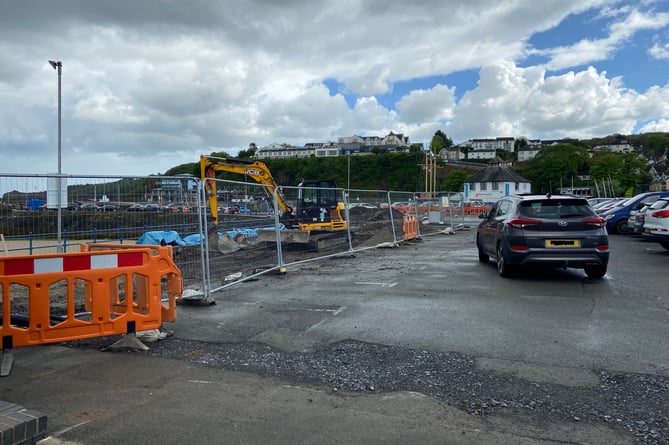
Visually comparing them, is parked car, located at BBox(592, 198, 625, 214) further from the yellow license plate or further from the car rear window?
the yellow license plate

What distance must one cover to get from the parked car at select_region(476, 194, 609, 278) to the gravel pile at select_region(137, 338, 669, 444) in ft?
16.2

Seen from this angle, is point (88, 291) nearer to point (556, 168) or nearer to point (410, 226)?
point (410, 226)

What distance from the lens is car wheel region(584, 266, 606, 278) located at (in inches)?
395

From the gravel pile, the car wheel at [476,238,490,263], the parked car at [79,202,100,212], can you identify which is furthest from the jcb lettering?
the gravel pile

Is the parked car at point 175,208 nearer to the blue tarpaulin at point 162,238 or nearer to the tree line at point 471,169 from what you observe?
the blue tarpaulin at point 162,238

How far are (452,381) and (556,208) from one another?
6.27 m

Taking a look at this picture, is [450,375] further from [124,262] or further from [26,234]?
[26,234]

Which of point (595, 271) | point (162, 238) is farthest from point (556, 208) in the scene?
point (162, 238)

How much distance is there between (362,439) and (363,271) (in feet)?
27.3

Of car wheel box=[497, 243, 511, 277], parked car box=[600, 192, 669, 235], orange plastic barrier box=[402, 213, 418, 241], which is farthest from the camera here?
parked car box=[600, 192, 669, 235]

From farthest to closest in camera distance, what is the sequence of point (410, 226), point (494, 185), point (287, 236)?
point (494, 185) < point (410, 226) < point (287, 236)

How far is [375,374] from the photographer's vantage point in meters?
4.96

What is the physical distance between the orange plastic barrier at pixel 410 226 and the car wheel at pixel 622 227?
28.0 ft

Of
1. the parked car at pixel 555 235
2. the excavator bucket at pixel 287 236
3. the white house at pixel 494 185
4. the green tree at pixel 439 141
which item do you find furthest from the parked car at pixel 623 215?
the green tree at pixel 439 141
